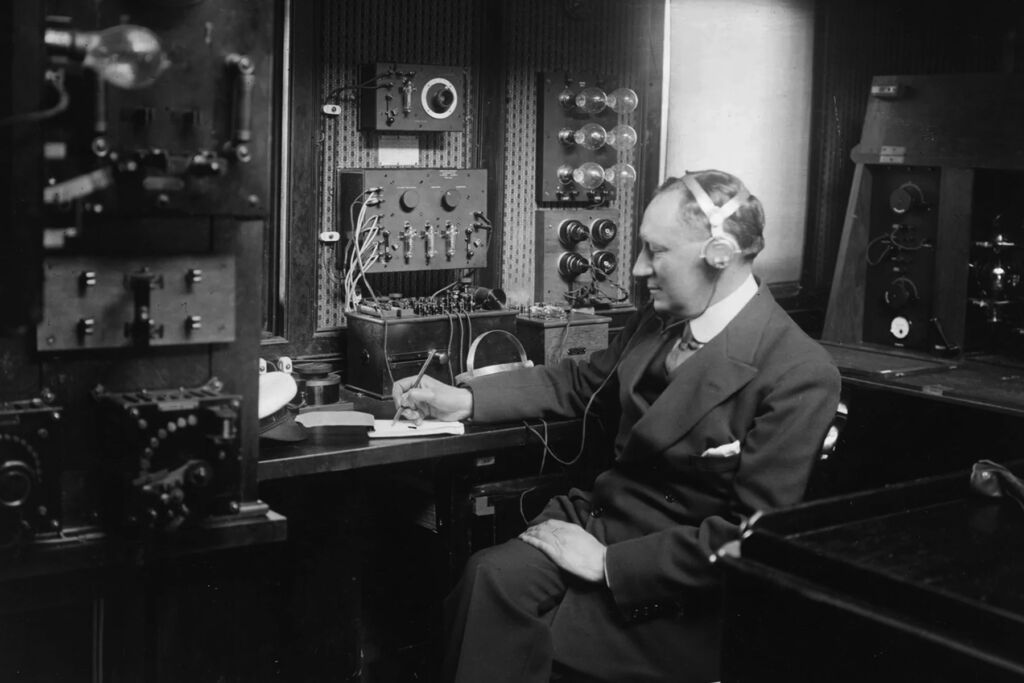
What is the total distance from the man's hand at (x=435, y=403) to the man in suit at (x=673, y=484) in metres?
0.38

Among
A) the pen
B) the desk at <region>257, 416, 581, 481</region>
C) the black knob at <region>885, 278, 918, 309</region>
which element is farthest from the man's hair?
the black knob at <region>885, 278, 918, 309</region>

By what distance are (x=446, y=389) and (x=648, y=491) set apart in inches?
27.1

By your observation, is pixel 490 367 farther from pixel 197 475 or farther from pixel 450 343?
pixel 197 475

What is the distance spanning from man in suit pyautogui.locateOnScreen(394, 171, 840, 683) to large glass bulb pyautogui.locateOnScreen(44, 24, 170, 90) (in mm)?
1355

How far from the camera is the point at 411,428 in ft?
10.7

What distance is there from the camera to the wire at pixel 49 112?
212 centimetres

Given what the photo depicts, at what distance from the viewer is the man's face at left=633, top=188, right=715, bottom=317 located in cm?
307

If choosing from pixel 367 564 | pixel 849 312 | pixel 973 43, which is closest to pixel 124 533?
pixel 367 564

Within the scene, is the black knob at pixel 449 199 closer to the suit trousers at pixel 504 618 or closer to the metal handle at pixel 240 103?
the suit trousers at pixel 504 618

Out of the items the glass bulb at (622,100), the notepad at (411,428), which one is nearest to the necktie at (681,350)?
the notepad at (411,428)

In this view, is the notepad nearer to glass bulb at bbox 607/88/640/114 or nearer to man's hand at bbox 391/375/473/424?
man's hand at bbox 391/375/473/424

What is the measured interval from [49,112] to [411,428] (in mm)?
1407

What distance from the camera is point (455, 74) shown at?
4.00 meters

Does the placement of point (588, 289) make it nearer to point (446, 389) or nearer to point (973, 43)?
point (446, 389)
